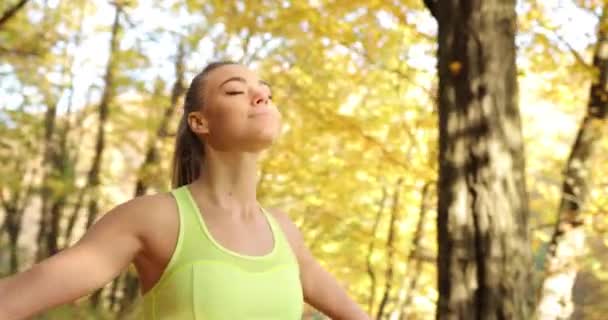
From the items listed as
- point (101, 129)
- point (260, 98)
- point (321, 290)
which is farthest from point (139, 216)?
point (101, 129)

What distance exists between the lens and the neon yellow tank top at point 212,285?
1.41 m

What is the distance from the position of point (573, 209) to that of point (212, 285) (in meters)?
5.88

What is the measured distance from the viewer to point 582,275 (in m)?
25.8

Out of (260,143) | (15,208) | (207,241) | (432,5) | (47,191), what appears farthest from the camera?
(15,208)

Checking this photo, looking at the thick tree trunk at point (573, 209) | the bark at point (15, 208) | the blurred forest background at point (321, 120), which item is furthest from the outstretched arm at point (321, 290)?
the bark at point (15, 208)

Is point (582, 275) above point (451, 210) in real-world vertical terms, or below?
below

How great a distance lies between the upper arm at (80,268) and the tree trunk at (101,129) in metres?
10.1

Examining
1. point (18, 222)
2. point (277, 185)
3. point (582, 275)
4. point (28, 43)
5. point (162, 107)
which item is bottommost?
point (582, 275)

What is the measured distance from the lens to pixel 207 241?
1465 millimetres

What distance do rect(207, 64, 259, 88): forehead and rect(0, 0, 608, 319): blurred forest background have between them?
3622 mm

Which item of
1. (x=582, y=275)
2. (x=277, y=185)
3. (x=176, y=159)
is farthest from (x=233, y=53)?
(x=582, y=275)

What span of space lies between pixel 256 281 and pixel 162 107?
998 cm

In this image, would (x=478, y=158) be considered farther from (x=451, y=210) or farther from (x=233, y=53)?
(x=233, y=53)

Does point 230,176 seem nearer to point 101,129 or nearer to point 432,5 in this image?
point 432,5
